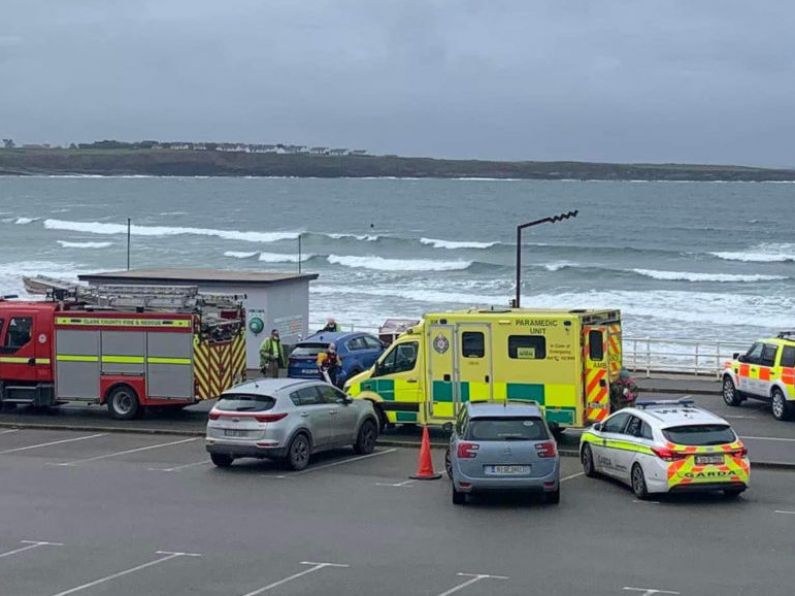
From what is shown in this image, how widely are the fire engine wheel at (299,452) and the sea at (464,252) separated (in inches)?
999

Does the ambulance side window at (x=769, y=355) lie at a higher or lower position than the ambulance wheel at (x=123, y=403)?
higher

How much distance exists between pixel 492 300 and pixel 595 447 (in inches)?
2084

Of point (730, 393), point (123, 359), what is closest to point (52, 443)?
point (123, 359)

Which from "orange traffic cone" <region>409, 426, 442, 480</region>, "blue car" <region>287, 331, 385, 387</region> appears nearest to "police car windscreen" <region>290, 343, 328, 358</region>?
"blue car" <region>287, 331, 385, 387</region>

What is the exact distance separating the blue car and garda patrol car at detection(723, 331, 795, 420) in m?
8.27

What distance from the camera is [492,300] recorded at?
73.1 meters

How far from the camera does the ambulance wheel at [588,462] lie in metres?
20.4

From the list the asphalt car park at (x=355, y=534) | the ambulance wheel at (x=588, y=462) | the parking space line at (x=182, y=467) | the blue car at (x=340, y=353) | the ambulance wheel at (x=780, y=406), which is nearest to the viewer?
the asphalt car park at (x=355, y=534)

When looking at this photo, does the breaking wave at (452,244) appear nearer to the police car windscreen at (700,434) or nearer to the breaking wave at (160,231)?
the breaking wave at (160,231)

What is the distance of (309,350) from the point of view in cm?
3155

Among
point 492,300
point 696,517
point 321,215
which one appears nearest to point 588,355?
point 696,517

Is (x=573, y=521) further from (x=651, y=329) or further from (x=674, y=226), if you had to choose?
(x=674, y=226)

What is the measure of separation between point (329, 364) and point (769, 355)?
9324 millimetres

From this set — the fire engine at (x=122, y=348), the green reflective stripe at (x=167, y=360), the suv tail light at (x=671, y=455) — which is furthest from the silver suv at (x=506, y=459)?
the fire engine at (x=122, y=348)
